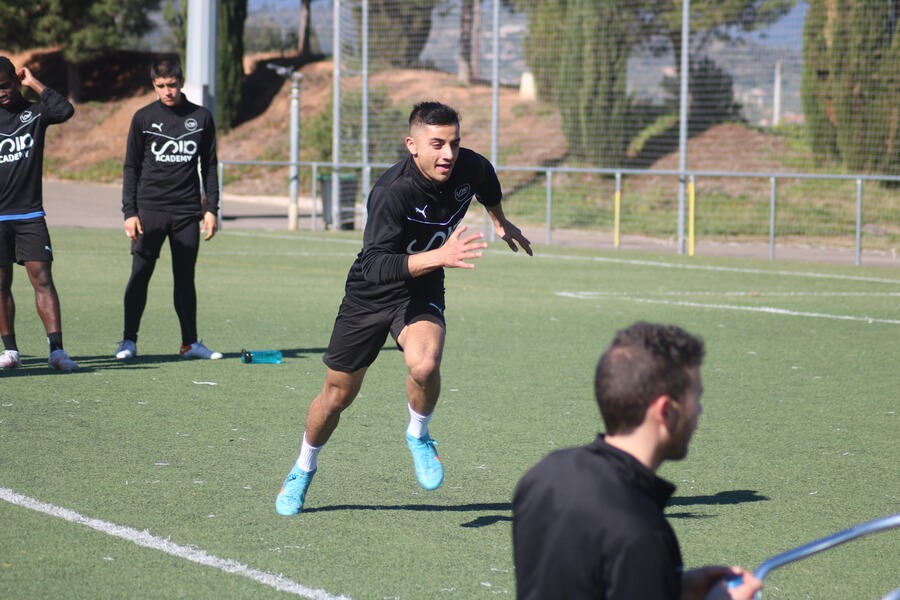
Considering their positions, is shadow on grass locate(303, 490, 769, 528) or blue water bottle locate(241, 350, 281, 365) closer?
shadow on grass locate(303, 490, 769, 528)

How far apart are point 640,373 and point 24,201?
7.53 metres

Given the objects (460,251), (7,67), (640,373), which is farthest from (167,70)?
(640,373)

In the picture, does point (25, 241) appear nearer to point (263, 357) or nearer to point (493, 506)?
point (263, 357)

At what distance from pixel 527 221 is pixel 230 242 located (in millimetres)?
8648

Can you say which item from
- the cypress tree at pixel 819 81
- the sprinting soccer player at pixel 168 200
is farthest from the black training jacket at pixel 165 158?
the cypress tree at pixel 819 81

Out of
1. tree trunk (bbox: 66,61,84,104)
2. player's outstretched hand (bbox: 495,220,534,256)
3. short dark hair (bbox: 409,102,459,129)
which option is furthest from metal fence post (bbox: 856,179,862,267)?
tree trunk (bbox: 66,61,84,104)

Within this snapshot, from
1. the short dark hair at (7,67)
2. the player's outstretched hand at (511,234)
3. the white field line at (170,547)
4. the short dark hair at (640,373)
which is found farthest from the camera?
the short dark hair at (7,67)

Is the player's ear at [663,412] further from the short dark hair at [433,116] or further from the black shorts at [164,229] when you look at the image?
the black shorts at [164,229]

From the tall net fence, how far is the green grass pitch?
11.8m

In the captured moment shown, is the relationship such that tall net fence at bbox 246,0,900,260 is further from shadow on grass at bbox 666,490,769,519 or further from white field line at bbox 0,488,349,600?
white field line at bbox 0,488,349,600

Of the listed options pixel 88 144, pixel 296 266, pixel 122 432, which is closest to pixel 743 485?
pixel 122 432

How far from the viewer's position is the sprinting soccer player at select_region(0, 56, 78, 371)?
363 inches

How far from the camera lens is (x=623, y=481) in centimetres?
260

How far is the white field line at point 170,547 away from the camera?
4.66 m
